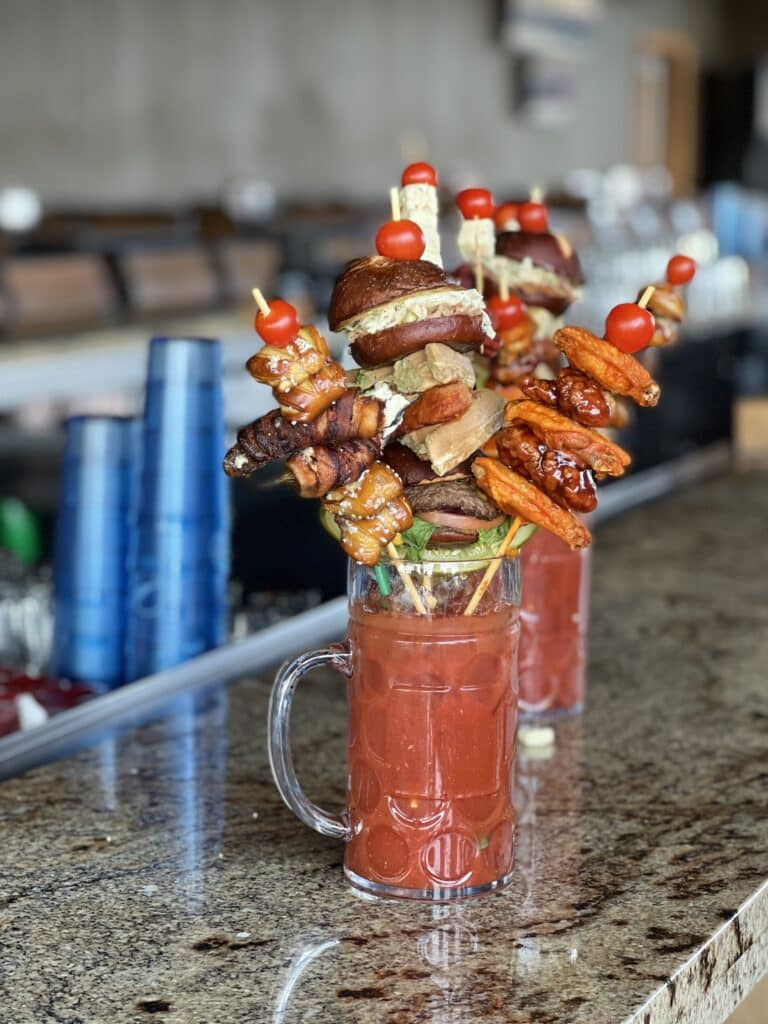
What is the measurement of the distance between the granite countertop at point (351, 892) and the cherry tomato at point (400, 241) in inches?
16.2

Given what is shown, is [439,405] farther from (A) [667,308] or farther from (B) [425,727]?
(A) [667,308]

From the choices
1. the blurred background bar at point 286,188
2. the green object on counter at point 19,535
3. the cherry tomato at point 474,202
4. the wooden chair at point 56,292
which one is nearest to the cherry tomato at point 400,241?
the cherry tomato at point 474,202

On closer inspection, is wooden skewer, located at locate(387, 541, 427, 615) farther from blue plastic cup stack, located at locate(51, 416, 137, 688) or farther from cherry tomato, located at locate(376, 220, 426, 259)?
blue plastic cup stack, located at locate(51, 416, 137, 688)

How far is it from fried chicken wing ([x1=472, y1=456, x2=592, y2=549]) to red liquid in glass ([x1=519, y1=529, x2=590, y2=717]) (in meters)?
0.39

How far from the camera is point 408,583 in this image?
0.94m

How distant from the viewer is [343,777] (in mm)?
1248

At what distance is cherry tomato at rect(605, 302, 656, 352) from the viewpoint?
3.02 ft

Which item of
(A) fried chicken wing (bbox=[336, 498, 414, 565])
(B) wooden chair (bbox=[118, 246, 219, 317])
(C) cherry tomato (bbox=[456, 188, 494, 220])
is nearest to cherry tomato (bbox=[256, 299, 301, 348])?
(A) fried chicken wing (bbox=[336, 498, 414, 565])

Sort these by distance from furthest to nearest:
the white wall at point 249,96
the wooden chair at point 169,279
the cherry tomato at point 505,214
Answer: the white wall at point 249,96 < the wooden chair at point 169,279 < the cherry tomato at point 505,214

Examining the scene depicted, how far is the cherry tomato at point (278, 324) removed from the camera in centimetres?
86

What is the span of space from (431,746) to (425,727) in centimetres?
1

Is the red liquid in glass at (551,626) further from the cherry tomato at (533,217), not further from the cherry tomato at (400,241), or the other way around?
the cherry tomato at (400,241)

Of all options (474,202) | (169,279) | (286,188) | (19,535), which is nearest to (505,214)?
(474,202)

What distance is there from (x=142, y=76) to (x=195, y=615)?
759 cm
